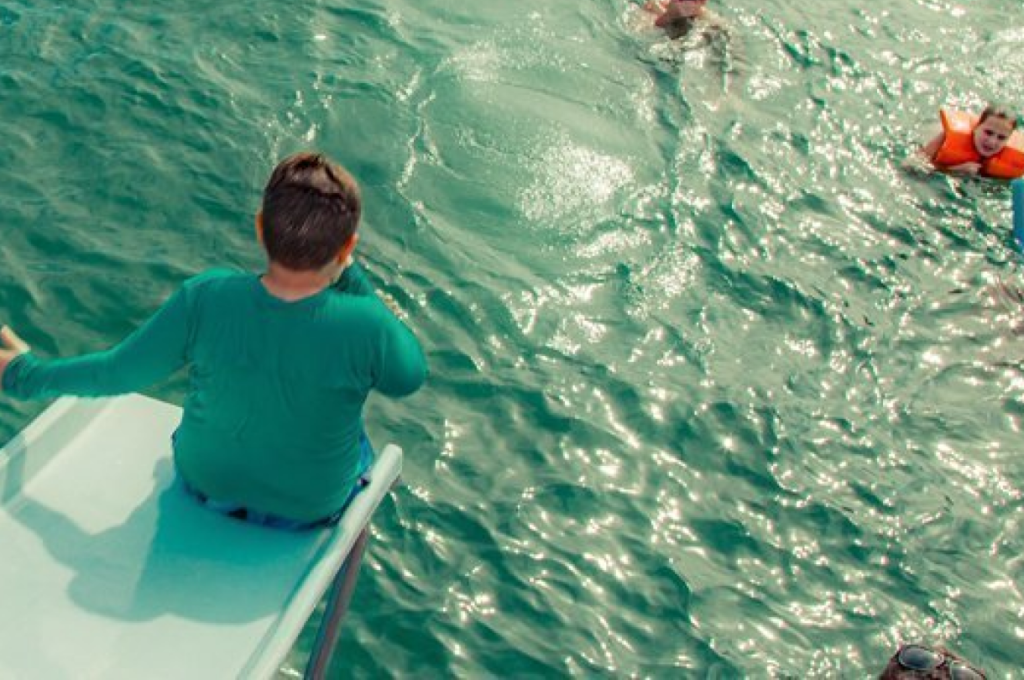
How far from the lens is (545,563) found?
4.77 metres

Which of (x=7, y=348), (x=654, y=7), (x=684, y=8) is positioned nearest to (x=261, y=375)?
(x=7, y=348)

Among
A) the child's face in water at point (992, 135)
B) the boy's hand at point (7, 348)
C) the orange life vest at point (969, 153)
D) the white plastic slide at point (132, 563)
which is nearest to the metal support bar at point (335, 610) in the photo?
the white plastic slide at point (132, 563)

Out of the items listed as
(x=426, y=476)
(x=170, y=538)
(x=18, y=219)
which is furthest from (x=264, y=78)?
(x=170, y=538)

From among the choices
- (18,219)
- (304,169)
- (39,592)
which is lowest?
(18,219)

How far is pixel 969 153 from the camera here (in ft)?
26.2

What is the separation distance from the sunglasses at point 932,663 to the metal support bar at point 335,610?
1.71m

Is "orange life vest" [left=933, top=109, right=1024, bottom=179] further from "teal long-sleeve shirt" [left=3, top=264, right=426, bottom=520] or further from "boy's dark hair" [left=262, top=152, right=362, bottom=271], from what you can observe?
"boy's dark hair" [left=262, top=152, right=362, bottom=271]

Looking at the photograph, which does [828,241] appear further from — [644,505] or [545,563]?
[545,563]

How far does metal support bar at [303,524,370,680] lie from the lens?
12.2 feet

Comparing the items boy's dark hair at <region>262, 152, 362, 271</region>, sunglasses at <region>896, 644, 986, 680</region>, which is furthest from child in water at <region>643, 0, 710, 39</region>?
boy's dark hair at <region>262, 152, 362, 271</region>

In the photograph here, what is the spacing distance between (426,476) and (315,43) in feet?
12.9

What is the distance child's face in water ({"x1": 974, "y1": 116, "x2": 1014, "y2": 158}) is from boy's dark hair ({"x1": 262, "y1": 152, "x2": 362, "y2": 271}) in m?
6.05

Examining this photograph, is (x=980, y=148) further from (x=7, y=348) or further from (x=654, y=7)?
(x=7, y=348)

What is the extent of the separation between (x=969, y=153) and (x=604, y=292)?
3.10 metres
